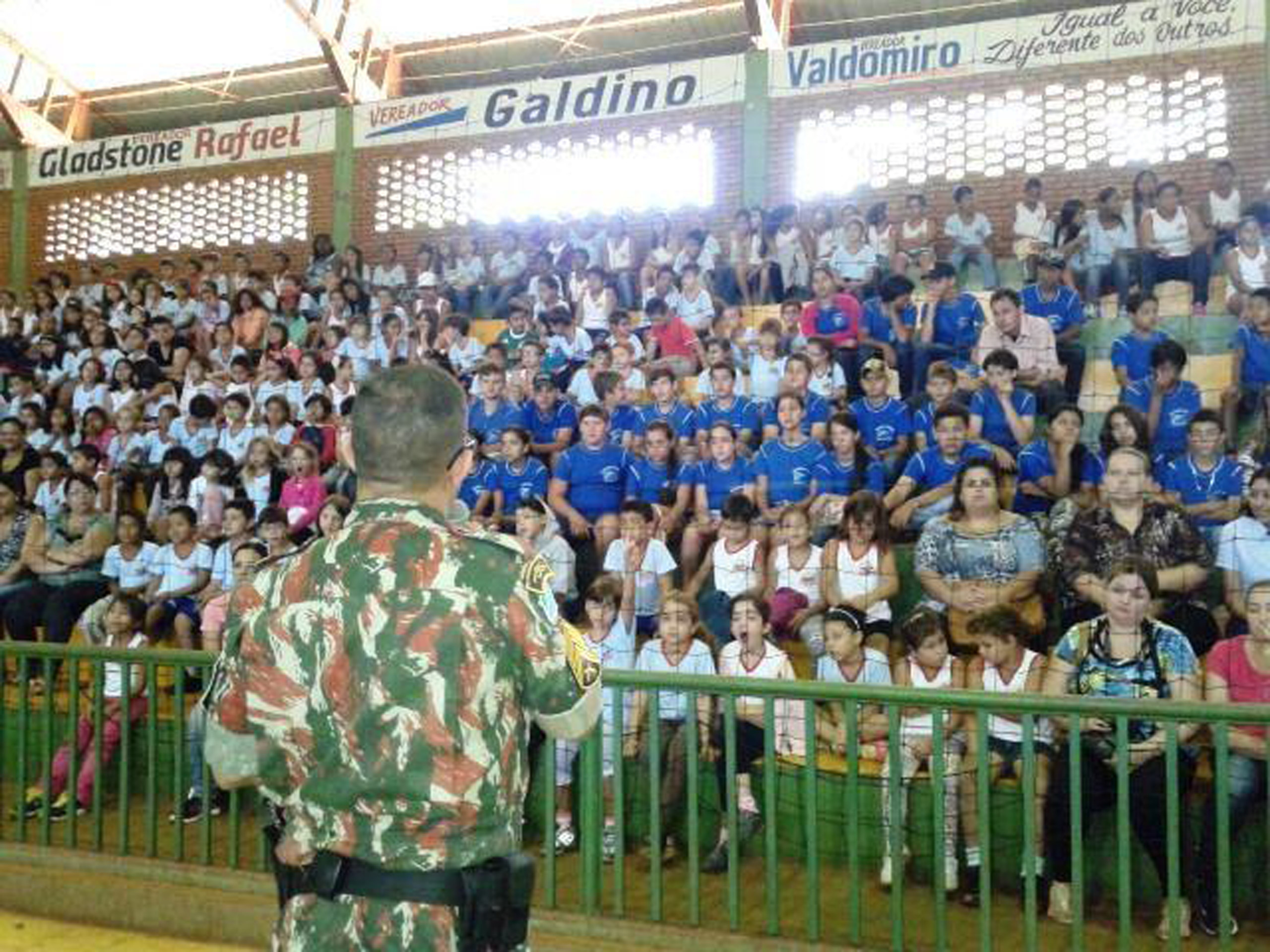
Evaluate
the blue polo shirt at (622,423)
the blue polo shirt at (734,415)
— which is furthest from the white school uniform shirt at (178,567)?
the blue polo shirt at (734,415)

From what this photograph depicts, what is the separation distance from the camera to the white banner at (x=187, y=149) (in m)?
15.0

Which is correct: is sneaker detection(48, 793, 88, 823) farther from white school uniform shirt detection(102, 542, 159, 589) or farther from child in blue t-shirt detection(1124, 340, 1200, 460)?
child in blue t-shirt detection(1124, 340, 1200, 460)

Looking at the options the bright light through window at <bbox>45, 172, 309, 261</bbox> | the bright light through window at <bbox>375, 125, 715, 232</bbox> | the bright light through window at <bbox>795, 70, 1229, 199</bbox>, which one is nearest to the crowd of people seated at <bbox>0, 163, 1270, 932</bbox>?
the bright light through window at <bbox>795, 70, 1229, 199</bbox>

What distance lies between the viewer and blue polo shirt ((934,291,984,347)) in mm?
7895

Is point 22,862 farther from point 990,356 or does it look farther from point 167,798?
point 990,356

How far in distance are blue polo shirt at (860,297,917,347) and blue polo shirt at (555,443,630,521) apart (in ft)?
7.26

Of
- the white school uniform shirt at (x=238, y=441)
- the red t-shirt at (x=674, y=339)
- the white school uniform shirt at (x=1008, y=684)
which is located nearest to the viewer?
the white school uniform shirt at (x=1008, y=684)

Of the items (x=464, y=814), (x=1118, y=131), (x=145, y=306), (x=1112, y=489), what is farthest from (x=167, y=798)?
(x=1118, y=131)

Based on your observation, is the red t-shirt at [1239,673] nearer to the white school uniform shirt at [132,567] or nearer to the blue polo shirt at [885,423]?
the blue polo shirt at [885,423]

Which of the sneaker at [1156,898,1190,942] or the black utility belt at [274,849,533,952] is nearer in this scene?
the black utility belt at [274,849,533,952]

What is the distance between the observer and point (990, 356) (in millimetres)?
6754

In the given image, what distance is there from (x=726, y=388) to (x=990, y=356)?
5.76 feet

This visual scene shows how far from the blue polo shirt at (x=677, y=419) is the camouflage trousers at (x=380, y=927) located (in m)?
5.75

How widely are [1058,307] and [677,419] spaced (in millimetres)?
2831
